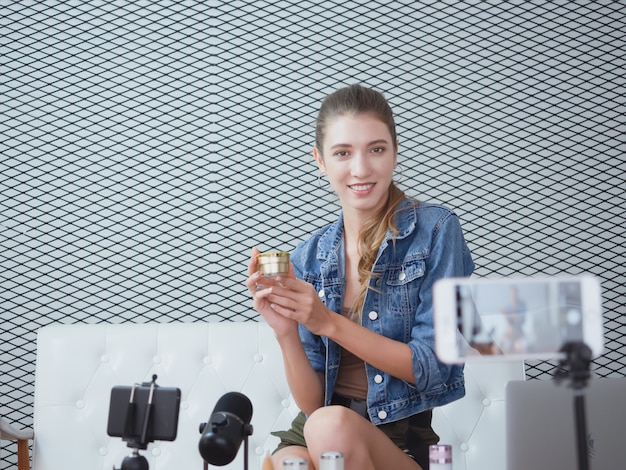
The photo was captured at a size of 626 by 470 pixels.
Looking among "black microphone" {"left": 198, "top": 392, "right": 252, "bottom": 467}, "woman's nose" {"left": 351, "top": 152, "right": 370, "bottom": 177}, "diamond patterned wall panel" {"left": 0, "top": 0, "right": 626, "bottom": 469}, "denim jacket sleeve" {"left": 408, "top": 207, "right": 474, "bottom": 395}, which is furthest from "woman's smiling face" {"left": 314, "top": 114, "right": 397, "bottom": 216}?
"diamond patterned wall panel" {"left": 0, "top": 0, "right": 626, "bottom": 469}

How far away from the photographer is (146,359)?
2.30 m

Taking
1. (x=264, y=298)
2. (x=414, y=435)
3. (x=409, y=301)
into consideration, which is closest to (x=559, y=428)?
(x=414, y=435)

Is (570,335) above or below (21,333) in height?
below

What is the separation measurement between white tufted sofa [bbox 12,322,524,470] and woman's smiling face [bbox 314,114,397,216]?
0.77m

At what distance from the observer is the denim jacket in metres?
1.58

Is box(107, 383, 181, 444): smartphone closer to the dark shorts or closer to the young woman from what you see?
the young woman

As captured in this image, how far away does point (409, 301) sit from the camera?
1.65m

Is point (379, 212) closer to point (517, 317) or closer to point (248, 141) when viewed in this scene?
point (517, 317)

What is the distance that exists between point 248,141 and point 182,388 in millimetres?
961

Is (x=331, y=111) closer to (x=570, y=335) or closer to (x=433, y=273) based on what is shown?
(x=433, y=273)

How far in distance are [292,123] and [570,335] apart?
7.23ft

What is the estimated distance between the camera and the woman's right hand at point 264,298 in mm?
1442

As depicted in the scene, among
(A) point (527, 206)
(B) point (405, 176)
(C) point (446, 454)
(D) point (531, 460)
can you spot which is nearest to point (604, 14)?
(A) point (527, 206)

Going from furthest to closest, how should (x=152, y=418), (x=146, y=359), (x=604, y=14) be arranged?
(x=604, y=14) < (x=146, y=359) < (x=152, y=418)
